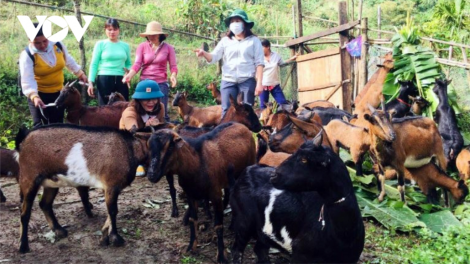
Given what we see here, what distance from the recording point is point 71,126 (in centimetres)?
570

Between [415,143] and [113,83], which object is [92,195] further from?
[415,143]

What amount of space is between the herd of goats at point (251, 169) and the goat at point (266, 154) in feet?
A: 0.05

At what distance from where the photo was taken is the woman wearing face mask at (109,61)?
336 inches

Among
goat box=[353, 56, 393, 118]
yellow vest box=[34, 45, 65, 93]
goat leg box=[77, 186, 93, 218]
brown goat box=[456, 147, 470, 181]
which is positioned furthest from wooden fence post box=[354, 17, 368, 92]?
goat leg box=[77, 186, 93, 218]

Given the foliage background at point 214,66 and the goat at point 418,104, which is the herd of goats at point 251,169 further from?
the goat at point 418,104

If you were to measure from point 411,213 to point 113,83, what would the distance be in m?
5.15


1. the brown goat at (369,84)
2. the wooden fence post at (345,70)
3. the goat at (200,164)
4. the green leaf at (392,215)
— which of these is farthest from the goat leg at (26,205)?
the wooden fence post at (345,70)

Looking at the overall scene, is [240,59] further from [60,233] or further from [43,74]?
[60,233]

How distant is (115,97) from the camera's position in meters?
8.70

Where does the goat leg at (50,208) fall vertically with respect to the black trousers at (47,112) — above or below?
below

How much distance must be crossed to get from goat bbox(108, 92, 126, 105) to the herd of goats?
1.86 ft

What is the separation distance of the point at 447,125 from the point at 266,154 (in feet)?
14.0

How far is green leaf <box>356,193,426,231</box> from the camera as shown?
21.0 ft

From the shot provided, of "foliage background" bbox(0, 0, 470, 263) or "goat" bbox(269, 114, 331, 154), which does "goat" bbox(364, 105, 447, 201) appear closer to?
"foliage background" bbox(0, 0, 470, 263)
